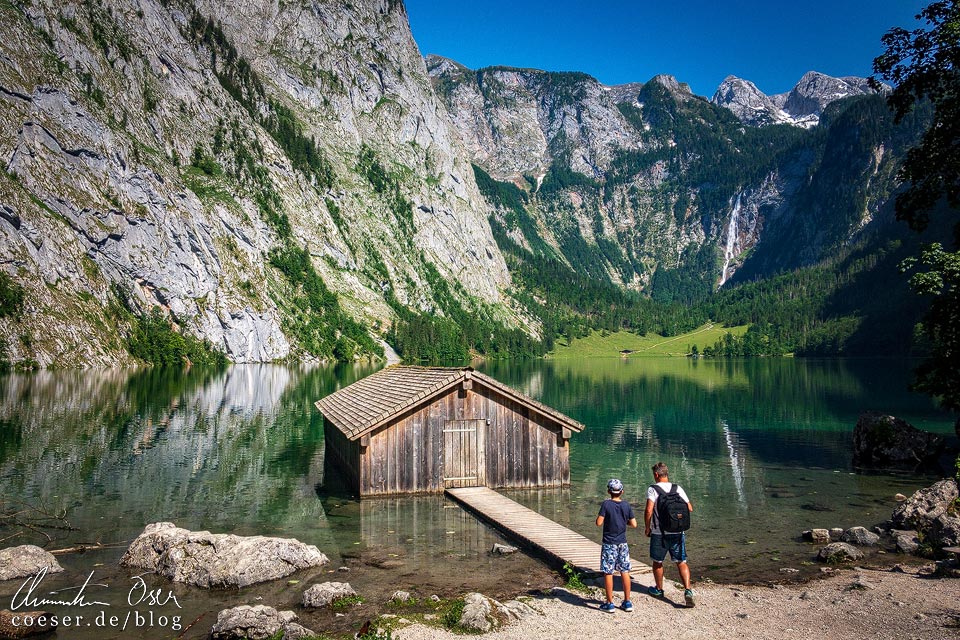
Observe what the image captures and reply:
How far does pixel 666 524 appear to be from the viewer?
16.0m

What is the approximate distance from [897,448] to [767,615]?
29930 millimetres

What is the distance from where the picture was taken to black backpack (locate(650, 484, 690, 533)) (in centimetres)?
1592

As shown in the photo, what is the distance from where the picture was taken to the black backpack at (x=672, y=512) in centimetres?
1592

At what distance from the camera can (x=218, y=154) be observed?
194 m

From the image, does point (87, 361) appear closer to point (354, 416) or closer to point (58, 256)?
point (58, 256)

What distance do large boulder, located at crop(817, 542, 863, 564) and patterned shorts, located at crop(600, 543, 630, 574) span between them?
8.61 metres

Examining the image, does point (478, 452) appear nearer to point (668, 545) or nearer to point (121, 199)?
point (668, 545)

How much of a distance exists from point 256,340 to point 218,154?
6274 centimetres

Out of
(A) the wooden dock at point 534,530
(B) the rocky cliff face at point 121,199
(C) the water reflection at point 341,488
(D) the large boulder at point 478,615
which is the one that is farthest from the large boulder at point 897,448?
(B) the rocky cliff face at point 121,199

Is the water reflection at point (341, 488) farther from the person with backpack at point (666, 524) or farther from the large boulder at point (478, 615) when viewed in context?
the person with backpack at point (666, 524)

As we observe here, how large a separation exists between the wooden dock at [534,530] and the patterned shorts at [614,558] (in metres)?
2.41

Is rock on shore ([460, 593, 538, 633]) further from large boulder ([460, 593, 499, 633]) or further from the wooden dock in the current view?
the wooden dock

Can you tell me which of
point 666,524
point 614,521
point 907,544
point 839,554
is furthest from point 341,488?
point 907,544

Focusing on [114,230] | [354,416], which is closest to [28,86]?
[114,230]
